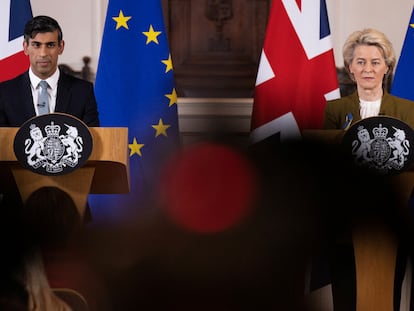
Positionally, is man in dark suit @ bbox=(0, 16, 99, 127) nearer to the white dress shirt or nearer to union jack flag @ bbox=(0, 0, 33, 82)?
the white dress shirt

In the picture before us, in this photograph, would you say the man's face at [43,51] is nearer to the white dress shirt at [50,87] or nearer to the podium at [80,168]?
the white dress shirt at [50,87]

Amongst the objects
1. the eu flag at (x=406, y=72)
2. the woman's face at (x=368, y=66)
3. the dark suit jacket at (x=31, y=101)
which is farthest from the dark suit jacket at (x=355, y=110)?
the eu flag at (x=406, y=72)

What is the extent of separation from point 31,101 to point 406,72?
6.33 feet

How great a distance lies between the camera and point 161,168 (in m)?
0.88

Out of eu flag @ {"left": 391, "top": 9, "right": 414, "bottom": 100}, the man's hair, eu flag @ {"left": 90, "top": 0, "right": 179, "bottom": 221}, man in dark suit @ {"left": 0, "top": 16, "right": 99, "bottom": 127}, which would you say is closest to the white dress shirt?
man in dark suit @ {"left": 0, "top": 16, "right": 99, "bottom": 127}

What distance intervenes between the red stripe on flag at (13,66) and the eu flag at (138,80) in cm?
37

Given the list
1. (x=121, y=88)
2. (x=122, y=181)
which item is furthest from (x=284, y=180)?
(x=121, y=88)

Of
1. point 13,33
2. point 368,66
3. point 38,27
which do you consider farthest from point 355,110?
point 13,33

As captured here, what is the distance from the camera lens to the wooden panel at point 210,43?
432 centimetres

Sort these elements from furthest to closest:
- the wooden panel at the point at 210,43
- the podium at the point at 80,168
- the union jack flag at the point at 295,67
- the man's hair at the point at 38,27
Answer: the wooden panel at the point at 210,43 → the union jack flag at the point at 295,67 → the man's hair at the point at 38,27 → the podium at the point at 80,168

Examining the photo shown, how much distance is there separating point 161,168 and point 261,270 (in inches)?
7.0

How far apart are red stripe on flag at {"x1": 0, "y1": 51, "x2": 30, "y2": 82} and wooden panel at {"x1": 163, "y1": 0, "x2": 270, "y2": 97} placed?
1.11 m

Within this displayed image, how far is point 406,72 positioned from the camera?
11.4ft

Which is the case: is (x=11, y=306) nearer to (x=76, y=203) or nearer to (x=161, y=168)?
(x=161, y=168)
